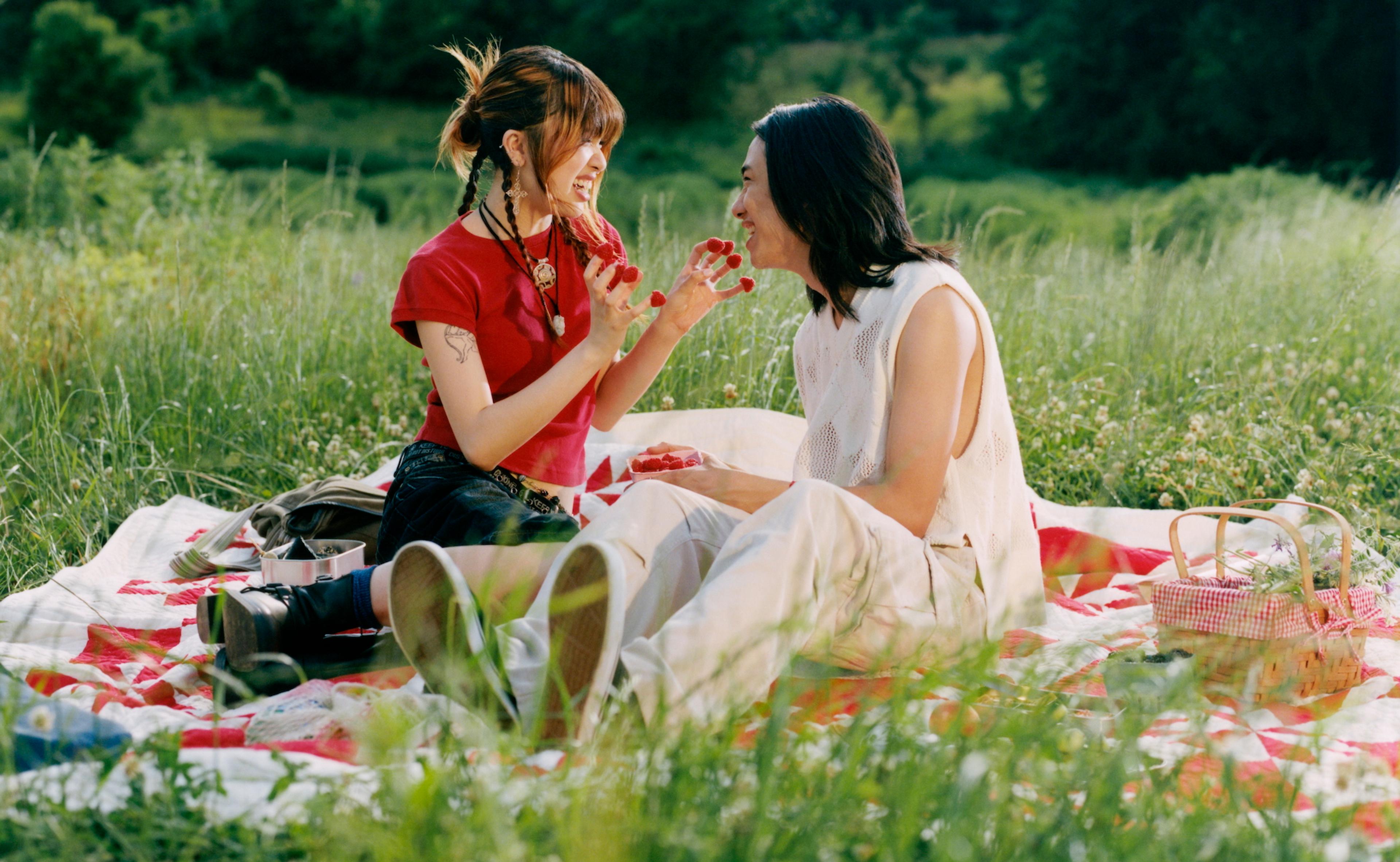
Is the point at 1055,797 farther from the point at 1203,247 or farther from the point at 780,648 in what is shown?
the point at 1203,247

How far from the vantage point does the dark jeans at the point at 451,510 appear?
252 centimetres

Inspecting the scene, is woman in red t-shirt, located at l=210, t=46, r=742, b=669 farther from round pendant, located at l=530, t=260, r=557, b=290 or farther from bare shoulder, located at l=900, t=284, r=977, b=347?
bare shoulder, located at l=900, t=284, r=977, b=347

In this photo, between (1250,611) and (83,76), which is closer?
(1250,611)

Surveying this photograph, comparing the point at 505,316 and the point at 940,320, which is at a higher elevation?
the point at 940,320

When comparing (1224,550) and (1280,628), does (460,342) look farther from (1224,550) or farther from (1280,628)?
(1224,550)

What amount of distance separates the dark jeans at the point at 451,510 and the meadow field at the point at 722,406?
29.4 inches

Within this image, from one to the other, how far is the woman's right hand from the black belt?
1.45ft

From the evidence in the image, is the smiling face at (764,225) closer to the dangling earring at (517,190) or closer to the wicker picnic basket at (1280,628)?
the dangling earring at (517,190)

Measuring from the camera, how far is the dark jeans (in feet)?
8.26

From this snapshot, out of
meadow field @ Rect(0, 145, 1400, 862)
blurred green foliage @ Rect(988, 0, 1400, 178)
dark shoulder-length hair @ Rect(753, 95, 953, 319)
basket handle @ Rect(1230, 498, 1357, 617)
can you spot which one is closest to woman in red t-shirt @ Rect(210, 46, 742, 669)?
dark shoulder-length hair @ Rect(753, 95, 953, 319)

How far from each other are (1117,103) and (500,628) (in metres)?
27.2

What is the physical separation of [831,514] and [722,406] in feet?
7.74

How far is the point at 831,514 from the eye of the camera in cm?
210

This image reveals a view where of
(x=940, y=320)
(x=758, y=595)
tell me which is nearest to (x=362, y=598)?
(x=758, y=595)
